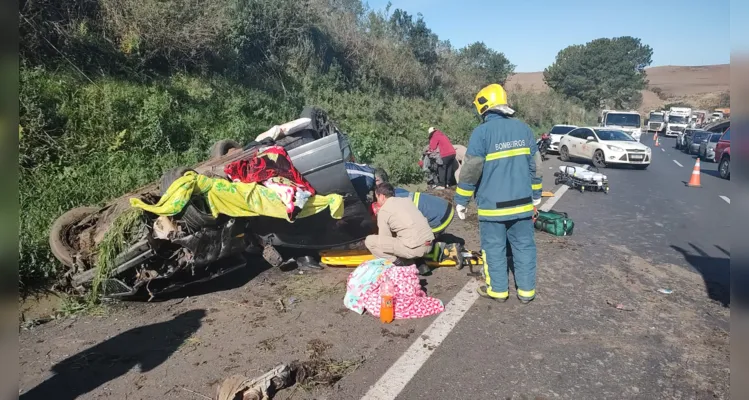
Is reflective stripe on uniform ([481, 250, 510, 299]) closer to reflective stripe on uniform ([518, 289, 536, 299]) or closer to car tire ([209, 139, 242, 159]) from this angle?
reflective stripe on uniform ([518, 289, 536, 299])

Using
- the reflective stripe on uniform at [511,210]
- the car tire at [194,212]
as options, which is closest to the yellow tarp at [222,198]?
the car tire at [194,212]

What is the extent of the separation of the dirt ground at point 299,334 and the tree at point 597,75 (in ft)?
170

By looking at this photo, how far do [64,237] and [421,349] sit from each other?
11.6 ft

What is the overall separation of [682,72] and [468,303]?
391 feet

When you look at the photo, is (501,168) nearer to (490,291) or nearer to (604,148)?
(490,291)

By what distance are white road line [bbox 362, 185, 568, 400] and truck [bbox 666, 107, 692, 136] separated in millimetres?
39564

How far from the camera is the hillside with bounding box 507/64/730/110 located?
235 ft

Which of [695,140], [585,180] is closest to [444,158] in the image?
[585,180]

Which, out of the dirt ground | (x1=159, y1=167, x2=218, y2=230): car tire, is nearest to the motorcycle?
the dirt ground

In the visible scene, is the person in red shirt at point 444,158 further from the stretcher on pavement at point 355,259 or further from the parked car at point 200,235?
the parked car at point 200,235

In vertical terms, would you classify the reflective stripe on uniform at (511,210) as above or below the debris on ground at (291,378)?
above

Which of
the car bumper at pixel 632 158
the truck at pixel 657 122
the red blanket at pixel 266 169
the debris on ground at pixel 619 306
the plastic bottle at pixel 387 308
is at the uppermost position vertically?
the red blanket at pixel 266 169

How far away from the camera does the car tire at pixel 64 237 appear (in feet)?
14.5

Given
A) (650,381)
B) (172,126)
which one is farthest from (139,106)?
(650,381)
